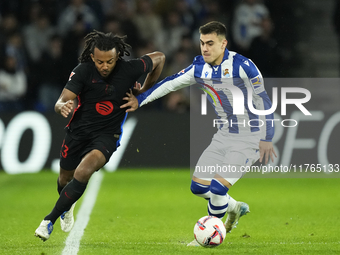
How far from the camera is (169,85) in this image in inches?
239

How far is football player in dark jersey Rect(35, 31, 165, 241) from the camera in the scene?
543cm

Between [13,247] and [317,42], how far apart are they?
31.5 feet

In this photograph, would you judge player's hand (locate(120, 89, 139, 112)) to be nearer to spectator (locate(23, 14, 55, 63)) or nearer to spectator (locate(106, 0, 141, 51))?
spectator (locate(106, 0, 141, 51))

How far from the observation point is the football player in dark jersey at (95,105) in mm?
5434

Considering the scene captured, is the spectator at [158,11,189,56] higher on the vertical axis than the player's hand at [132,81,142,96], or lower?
lower

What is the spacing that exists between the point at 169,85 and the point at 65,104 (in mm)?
1342

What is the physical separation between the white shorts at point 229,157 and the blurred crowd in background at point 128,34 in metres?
5.58

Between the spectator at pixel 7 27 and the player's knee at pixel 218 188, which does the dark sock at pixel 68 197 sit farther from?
the spectator at pixel 7 27

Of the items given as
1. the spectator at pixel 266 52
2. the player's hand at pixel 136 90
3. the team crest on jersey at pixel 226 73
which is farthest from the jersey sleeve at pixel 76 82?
the spectator at pixel 266 52

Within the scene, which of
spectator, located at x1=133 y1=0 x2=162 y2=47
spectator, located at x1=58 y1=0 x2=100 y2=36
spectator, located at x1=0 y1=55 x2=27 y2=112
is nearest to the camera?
spectator, located at x1=0 y1=55 x2=27 y2=112

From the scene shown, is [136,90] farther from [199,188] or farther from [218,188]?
[218,188]

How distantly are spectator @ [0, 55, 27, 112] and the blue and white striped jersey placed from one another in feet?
19.9

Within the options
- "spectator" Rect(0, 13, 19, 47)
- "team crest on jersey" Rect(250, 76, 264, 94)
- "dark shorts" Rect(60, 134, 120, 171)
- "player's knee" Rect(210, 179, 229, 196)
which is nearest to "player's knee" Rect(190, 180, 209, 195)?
"player's knee" Rect(210, 179, 229, 196)

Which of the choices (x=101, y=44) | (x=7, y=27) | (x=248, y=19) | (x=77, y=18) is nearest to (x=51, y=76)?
(x=77, y=18)
